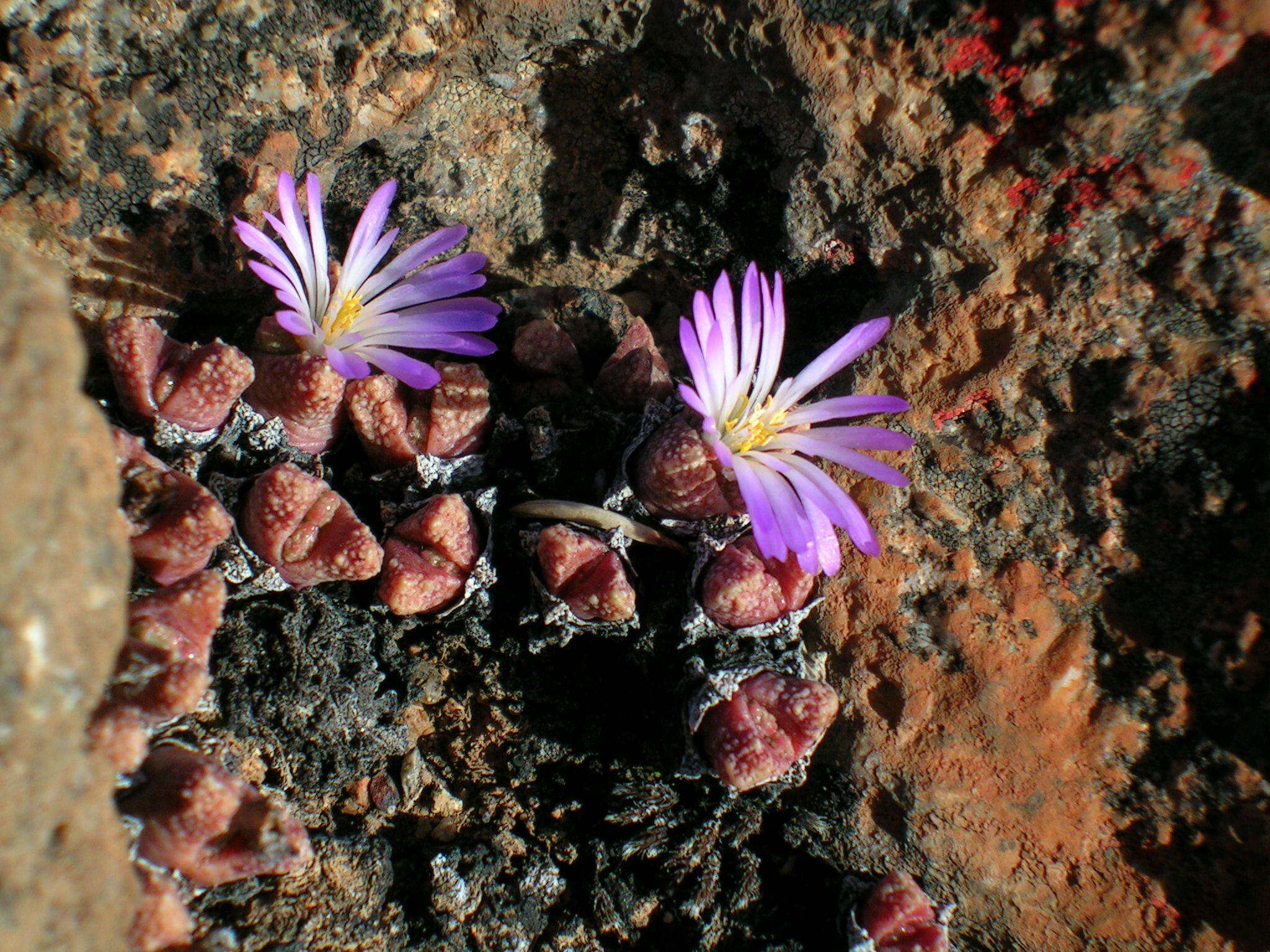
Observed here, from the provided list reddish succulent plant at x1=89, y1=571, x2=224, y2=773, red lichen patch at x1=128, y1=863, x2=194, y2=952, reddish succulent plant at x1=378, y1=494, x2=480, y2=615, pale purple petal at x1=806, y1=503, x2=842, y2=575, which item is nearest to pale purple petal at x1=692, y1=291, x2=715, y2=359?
pale purple petal at x1=806, y1=503, x2=842, y2=575

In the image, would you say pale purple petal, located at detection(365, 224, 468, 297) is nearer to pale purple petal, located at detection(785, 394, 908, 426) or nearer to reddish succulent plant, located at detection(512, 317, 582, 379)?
reddish succulent plant, located at detection(512, 317, 582, 379)

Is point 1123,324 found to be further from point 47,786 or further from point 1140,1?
point 47,786

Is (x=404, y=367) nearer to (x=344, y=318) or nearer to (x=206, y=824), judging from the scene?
(x=344, y=318)

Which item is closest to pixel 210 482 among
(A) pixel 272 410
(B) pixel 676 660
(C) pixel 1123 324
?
(A) pixel 272 410

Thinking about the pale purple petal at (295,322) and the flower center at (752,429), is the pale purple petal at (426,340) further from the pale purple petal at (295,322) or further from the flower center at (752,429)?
the flower center at (752,429)

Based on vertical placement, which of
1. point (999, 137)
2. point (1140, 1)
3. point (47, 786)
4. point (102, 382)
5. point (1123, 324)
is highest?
point (1140, 1)

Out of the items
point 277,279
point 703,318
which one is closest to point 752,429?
point 703,318
